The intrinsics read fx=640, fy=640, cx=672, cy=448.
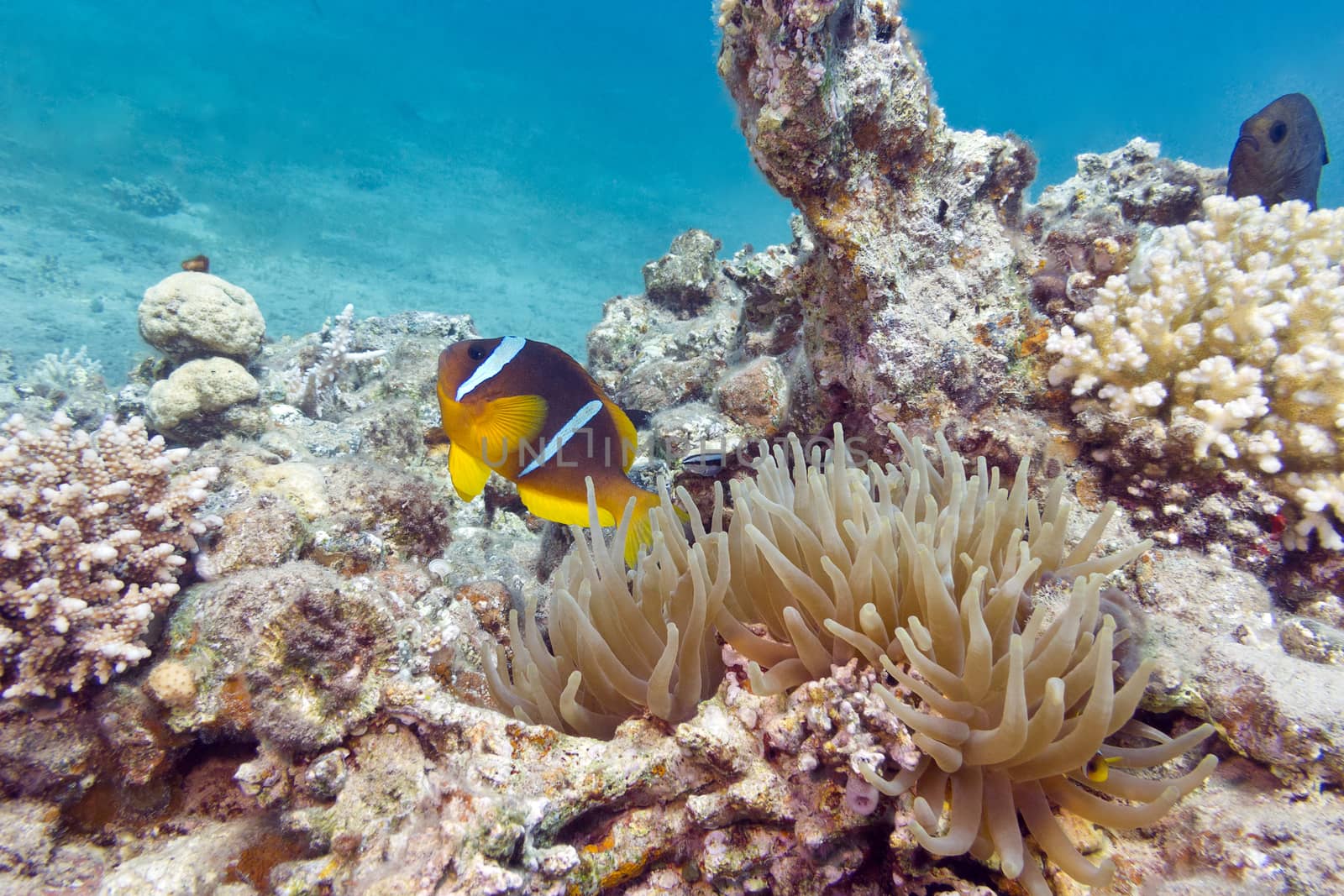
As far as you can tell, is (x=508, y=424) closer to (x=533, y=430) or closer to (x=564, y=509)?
(x=533, y=430)

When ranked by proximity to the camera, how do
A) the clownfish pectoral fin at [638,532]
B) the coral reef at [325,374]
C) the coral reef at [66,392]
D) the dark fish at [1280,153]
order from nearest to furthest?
the clownfish pectoral fin at [638,532] < the dark fish at [1280,153] < the coral reef at [325,374] < the coral reef at [66,392]

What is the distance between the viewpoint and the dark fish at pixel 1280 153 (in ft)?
10.8

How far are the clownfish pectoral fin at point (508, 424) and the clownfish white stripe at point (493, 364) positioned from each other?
0.33 feet

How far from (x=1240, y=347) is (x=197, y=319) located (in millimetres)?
6349

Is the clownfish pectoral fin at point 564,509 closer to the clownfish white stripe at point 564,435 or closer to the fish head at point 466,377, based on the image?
the clownfish white stripe at point 564,435

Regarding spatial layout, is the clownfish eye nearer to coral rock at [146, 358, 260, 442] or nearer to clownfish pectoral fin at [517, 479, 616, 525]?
clownfish pectoral fin at [517, 479, 616, 525]

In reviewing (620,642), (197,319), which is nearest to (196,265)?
(197,319)

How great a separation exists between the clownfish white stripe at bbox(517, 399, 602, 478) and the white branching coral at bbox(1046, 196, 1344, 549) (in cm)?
194

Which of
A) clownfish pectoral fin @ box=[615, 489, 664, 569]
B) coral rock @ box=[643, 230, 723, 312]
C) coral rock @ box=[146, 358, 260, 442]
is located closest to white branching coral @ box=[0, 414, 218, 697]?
clownfish pectoral fin @ box=[615, 489, 664, 569]

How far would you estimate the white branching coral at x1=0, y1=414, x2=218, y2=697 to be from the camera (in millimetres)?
1761

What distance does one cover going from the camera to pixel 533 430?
2434 mm

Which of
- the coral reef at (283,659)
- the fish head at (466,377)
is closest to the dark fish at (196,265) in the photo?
the fish head at (466,377)

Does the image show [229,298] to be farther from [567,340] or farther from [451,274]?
[451,274]

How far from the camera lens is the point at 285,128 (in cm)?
3148
